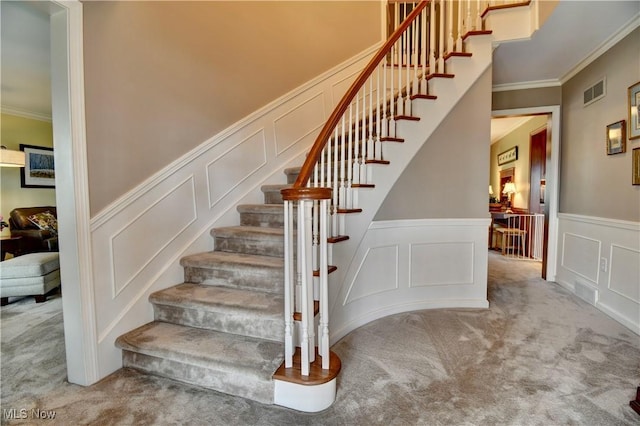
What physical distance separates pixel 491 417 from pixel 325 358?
88 centimetres

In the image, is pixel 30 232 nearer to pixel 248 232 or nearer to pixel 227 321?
pixel 248 232

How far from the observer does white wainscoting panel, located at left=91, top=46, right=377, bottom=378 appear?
6.22ft

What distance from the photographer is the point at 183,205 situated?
2.46 meters

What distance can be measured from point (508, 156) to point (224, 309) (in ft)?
25.9

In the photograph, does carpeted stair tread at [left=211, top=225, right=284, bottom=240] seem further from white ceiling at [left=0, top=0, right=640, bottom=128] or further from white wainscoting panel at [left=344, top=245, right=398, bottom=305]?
white ceiling at [left=0, top=0, right=640, bottom=128]

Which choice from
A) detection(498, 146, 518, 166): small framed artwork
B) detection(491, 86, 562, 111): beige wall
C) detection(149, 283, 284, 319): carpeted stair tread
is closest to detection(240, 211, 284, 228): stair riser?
detection(149, 283, 284, 319): carpeted stair tread

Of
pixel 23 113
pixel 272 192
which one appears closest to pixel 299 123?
pixel 272 192

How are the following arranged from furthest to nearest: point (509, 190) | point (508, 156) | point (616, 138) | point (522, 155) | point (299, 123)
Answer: point (508, 156), point (509, 190), point (522, 155), point (299, 123), point (616, 138)

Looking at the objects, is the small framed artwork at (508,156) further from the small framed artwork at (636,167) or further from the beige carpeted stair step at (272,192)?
the beige carpeted stair step at (272,192)

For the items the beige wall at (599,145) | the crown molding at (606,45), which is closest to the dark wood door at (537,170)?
the beige wall at (599,145)

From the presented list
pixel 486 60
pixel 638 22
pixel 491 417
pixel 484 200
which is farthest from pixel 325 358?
pixel 638 22

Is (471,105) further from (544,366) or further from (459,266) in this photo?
(544,366)

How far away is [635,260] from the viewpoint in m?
2.54

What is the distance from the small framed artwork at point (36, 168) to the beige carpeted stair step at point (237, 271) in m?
4.17
